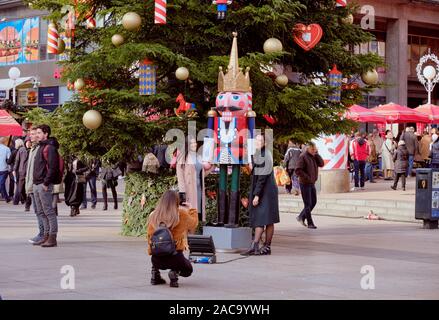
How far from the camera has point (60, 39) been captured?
17578 millimetres

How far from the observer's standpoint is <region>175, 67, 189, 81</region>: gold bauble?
15.5 meters

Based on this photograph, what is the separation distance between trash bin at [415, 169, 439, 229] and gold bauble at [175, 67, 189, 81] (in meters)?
6.57

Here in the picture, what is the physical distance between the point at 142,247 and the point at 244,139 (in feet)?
7.53

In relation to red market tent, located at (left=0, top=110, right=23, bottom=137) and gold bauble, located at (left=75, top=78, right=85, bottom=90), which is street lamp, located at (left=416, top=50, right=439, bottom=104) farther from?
gold bauble, located at (left=75, top=78, right=85, bottom=90)

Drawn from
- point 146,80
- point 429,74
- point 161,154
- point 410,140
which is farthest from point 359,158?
point 146,80

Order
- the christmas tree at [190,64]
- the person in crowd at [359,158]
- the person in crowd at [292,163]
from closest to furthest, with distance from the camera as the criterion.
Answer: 1. the christmas tree at [190,64]
2. the person in crowd at [292,163]
3. the person in crowd at [359,158]

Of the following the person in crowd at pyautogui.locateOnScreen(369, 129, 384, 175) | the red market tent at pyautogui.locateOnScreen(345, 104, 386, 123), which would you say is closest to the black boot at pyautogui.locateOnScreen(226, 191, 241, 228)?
the red market tent at pyautogui.locateOnScreen(345, 104, 386, 123)

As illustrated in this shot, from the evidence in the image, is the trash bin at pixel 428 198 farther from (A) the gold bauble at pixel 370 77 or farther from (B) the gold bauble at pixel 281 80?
(B) the gold bauble at pixel 281 80

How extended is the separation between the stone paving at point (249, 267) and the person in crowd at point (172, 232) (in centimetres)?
18

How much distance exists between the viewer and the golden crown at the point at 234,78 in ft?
49.4

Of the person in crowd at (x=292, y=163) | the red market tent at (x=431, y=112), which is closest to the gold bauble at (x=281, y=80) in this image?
the person in crowd at (x=292, y=163)

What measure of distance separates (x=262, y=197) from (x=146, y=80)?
2.91 meters
